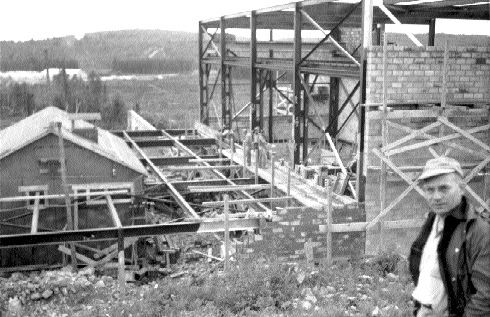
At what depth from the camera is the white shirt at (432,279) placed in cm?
345

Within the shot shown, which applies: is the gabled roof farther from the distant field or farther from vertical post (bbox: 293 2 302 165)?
the distant field

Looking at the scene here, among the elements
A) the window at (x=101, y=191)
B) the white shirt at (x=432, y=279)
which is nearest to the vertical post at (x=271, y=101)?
the window at (x=101, y=191)

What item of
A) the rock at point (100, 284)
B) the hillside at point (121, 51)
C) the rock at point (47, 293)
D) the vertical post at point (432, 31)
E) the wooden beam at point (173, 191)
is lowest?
the rock at point (100, 284)

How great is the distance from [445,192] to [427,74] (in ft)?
27.5

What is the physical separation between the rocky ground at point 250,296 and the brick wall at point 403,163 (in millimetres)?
2843

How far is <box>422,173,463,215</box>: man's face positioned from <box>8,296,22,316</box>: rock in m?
4.94

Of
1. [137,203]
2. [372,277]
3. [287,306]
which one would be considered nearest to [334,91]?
[137,203]

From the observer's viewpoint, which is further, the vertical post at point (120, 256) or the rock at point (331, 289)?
the vertical post at point (120, 256)

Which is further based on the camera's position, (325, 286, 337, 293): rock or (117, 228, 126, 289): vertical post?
(117, 228, 126, 289): vertical post

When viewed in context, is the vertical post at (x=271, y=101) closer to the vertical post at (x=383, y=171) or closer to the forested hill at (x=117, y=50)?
the vertical post at (x=383, y=171)

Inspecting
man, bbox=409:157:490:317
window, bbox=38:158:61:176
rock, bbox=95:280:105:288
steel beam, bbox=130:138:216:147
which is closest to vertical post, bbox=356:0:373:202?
rock, bbox=95:280:105:288

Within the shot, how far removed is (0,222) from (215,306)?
9615mm

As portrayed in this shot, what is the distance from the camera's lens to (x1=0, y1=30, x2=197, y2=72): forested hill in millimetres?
77425

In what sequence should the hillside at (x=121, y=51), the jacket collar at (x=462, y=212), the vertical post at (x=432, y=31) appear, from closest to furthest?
the jacket collar at (x=462, y=212) → the vertical post at (x=432, y=31) → the hillside at (x=121, y=51)
